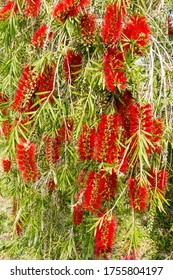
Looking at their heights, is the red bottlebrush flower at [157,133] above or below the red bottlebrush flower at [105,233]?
above

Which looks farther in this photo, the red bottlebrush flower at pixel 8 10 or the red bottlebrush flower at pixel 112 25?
the red bottlebrush flower at pixel 8 10

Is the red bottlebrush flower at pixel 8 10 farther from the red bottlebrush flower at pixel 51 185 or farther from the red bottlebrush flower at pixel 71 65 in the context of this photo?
the red bottlebrush flower at pixel 51 185

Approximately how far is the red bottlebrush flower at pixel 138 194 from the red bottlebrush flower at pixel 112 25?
14.0 inches

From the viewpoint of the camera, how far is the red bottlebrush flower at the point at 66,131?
1.25 metres

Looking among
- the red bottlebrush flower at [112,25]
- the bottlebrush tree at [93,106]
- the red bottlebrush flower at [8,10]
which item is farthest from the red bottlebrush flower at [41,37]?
the red bottlebrush flower at [112,25]

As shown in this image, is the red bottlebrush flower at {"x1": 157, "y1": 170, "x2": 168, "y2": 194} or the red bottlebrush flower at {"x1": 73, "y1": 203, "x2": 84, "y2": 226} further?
the red bottlebrush flower at {"x1": 73, "y1": 203, "x2": 84, "y2": 226}

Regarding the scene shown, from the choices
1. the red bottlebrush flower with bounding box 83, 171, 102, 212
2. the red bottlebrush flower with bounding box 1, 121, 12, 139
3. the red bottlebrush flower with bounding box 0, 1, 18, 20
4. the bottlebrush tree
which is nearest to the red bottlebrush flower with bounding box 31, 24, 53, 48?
the bottlebrush tree

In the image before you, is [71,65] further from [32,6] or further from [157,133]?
[157,133]

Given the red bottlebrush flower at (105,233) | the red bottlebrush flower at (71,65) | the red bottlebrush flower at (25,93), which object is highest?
the red bottlebrush flower at (71,65)

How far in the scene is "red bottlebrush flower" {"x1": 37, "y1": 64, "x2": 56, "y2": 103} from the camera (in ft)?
3.76

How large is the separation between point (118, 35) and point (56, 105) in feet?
1.05

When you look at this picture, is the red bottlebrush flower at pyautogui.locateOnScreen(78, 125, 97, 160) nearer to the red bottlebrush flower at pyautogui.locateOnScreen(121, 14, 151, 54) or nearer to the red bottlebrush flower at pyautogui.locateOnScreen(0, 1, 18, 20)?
the red bottlebrush flower at pyautogui.locateOnScreen(121, 14, 151, 54)

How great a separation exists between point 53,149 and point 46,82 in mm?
210

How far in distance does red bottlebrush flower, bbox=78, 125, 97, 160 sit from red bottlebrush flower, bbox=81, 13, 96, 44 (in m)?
0.25
